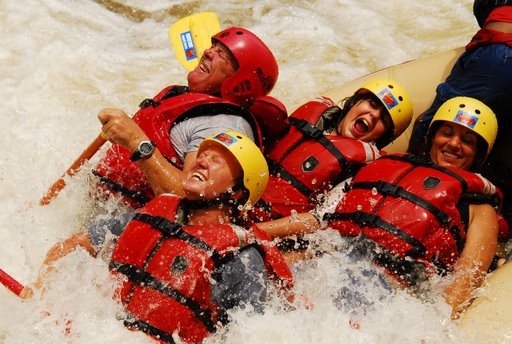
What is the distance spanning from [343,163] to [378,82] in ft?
1.48

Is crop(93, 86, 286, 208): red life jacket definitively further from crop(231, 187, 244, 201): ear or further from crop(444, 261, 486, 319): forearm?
crop(444, 261, 486, 319): forearm

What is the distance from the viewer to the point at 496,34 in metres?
3.25

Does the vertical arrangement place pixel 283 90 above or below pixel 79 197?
below

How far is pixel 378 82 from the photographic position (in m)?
3.21

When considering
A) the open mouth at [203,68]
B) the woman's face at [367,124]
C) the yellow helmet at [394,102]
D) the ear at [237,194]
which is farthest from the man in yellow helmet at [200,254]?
the yellow helmet at [394,102]

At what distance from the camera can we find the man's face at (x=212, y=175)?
7.89ft

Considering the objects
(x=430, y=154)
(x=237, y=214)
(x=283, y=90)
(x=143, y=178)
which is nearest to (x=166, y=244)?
(x=237, y=214)

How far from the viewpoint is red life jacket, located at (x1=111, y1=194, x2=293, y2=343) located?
7.44 ft

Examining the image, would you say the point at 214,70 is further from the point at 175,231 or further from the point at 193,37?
the point at 175,231

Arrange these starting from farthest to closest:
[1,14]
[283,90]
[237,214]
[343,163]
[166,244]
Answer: [1,14]
[283,90]
[343,163]
[237,214]
[166,244]

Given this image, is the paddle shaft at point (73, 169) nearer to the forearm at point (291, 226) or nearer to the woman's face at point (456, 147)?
the forearm at point (291, 226)

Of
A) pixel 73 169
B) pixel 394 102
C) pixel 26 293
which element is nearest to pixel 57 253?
pixel 26 293

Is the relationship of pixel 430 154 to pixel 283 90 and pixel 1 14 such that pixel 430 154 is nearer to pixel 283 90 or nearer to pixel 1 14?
pixel 283 90

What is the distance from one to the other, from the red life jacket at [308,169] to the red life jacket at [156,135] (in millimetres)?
225
